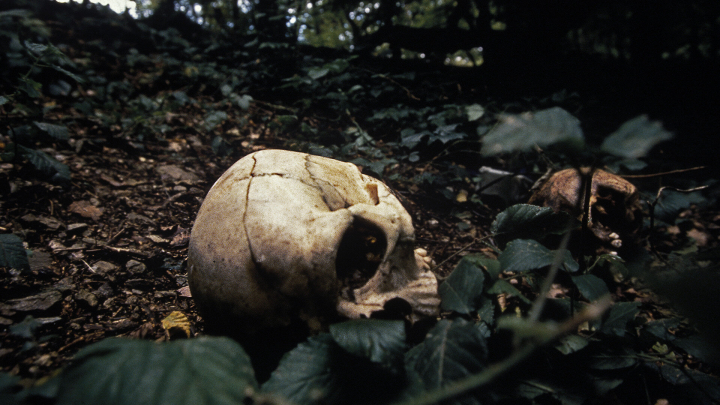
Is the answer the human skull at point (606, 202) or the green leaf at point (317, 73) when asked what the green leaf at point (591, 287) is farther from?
the green leaf at point (317, 73)

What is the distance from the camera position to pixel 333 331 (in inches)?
43.4

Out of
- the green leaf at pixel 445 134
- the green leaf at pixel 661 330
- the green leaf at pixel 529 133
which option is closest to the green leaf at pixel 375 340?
the green leaf at pixel 529 133

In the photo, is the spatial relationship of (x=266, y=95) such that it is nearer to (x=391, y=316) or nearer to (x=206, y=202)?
(x=206, y=202)

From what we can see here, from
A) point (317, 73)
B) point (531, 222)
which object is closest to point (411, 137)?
point (317, 73)

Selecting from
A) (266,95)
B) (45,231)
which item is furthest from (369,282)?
(266,95)

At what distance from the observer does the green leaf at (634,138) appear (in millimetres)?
739

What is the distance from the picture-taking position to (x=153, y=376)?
795 mm

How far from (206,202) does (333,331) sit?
2.93ft

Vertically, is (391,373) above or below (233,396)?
below

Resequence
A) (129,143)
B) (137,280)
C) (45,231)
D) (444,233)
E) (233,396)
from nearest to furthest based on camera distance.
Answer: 1. (233,396)
2. (137,280)
3. (45,231)
4. (444,233)
5. (129,143)

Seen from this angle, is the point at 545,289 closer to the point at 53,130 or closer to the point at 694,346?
the point at 694,346

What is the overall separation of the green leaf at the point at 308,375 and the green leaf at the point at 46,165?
2306 mm

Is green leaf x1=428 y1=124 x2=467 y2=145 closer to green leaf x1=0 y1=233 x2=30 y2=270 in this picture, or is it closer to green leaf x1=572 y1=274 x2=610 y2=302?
green leaf x1=572 y1=274 x2=610 y2=302

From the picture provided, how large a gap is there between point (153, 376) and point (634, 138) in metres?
1.39
